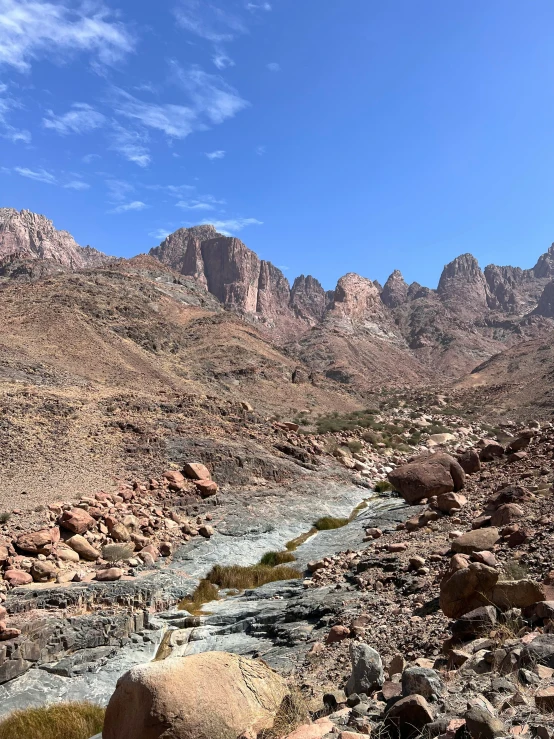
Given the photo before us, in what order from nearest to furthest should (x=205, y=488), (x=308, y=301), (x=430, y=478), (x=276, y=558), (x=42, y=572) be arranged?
(x=42, y=572) < (x=276, y=558) < (x=430, y=478) < (x=205, y=488) < (x=308, y=301)

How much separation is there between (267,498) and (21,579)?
9823 millimetres

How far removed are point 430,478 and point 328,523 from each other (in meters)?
3.71

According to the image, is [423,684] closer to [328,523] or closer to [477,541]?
[477,541]

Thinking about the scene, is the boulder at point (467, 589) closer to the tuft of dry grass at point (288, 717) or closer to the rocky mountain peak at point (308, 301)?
the tuft of dry grass at point (288, 717)

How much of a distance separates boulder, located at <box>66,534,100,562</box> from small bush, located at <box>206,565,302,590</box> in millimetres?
2683

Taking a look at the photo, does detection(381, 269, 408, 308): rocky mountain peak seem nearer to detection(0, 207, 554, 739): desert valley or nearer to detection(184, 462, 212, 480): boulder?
detection(0, 207, 554, 739): desert valley

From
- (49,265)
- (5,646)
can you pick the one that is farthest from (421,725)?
(49,265)

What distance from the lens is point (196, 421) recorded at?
2375 centimetres

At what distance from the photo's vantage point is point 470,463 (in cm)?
1623

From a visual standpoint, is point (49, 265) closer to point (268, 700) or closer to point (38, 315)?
point (38, 315)

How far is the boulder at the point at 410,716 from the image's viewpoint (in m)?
3.53

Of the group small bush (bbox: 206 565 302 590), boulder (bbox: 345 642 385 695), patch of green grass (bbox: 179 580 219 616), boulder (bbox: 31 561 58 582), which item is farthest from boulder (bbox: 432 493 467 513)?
boulder (bbox: 31 561 58 582)

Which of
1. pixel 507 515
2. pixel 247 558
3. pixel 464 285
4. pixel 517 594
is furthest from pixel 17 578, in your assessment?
pixel 464 285

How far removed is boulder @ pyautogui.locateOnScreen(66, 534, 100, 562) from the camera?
11.9 meters
